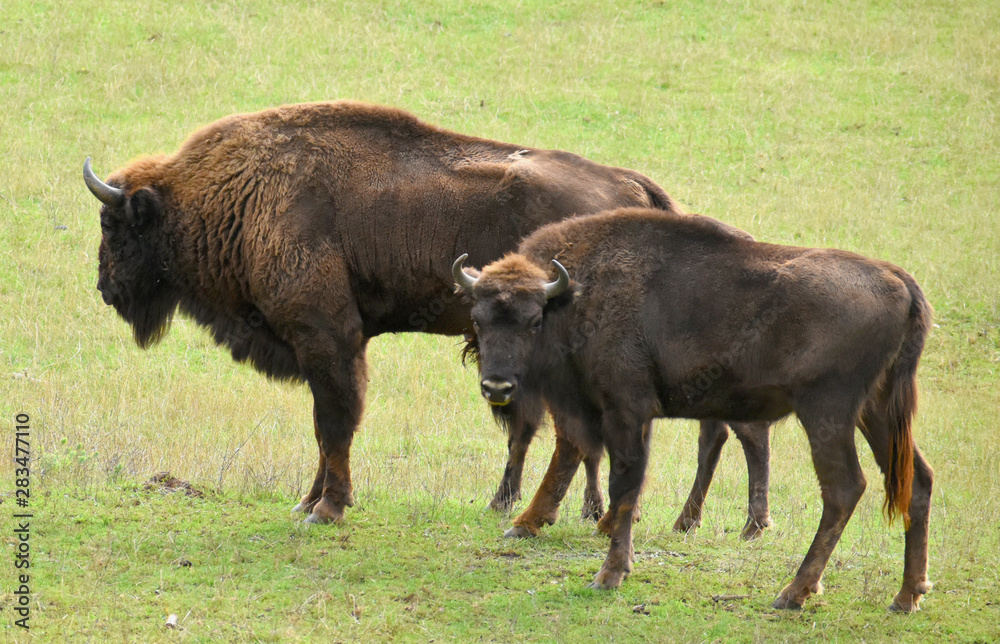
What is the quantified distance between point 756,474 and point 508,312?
115 inches

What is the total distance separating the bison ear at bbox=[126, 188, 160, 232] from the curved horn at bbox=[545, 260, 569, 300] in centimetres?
347

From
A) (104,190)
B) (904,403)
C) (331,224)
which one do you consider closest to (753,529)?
(904,403)

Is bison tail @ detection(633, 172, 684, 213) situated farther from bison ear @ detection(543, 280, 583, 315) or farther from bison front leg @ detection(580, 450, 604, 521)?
bison front leg @ detection(580, 450, 604, 521)

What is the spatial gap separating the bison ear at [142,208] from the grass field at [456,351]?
75.3 inches

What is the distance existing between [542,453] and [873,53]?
15707 millimetres

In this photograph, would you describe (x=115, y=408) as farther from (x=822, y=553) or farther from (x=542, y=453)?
(x=822, y=553)

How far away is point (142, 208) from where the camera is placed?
814 centimetres

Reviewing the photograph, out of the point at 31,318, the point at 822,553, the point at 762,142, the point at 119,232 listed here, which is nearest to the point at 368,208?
the point at 119,232

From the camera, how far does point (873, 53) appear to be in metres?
22.6

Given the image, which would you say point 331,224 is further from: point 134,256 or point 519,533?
point 519,533

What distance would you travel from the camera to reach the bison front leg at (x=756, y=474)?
819 cm

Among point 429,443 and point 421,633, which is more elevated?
point 421,633

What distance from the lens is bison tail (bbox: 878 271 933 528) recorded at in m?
6.19

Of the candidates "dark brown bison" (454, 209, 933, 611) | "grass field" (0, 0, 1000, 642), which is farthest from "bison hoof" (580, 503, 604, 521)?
"dark brown bison" (454, 209, 933, 611)
